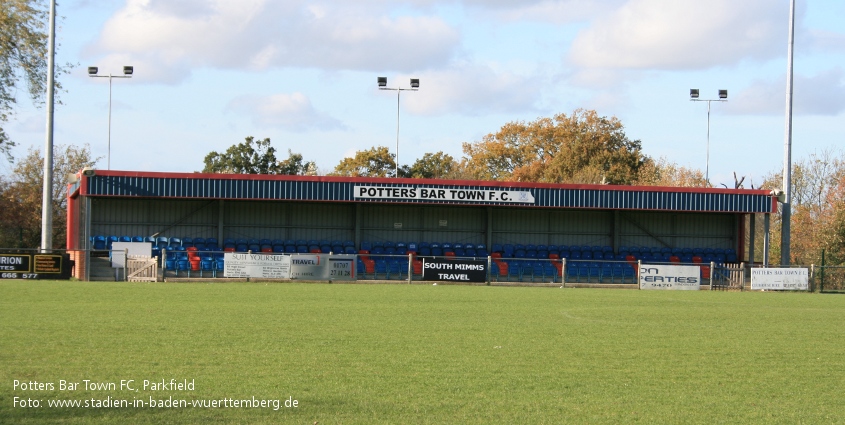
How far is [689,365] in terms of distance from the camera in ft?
42.1

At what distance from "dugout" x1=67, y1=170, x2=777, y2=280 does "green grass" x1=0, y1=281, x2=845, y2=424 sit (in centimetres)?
1771

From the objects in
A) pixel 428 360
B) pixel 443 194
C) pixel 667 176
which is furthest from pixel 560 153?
pixel 428 360

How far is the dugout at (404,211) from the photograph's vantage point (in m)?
39.6

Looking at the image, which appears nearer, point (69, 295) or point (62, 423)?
point (62, 423)

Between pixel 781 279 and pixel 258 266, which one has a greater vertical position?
pixel 258 266

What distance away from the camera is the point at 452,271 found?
1361 inches

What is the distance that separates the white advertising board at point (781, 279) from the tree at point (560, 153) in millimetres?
35257

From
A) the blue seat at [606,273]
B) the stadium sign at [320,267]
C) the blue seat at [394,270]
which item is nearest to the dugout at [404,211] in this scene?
the blue seat at [606,273]

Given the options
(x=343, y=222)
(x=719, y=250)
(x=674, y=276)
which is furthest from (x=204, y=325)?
(x=719, y=250)

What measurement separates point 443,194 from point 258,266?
11401 millimetres

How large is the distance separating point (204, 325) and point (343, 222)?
27781 mm

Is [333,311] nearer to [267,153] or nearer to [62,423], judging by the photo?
[62,423]

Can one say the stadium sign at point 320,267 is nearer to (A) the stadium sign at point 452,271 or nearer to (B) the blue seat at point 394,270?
(B) the blue seat at point 394,270

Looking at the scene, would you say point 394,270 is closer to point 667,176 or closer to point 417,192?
point 417,192
